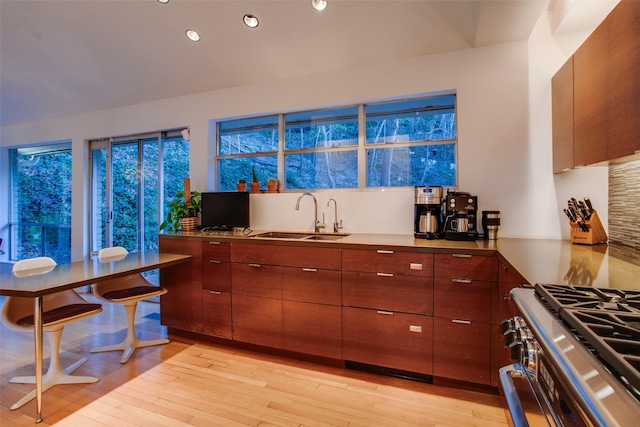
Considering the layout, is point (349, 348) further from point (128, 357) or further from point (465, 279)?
point (128, 357)

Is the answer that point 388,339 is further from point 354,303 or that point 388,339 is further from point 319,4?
point 319,4

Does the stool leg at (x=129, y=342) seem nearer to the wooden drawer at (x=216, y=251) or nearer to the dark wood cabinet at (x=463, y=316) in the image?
the wooden drawer at (x=216, y=251)

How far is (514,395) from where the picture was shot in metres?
0.88

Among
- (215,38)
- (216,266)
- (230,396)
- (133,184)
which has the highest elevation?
(215,38)

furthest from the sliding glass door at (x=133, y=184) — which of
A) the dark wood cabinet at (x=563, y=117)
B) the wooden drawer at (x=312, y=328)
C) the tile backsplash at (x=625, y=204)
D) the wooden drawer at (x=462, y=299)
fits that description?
the tile backsplash at (x=625, y=204)

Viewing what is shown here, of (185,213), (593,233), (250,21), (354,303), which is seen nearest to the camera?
(593,233)

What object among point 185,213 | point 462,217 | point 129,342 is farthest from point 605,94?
point 129,342

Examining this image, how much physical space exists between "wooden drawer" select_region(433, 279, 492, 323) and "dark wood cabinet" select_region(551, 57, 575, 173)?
3.25 ft

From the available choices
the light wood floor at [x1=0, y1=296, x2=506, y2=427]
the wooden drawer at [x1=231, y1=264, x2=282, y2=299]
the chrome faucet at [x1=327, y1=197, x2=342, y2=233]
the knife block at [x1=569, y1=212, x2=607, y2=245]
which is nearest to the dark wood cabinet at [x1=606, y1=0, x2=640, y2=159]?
the knife block at [x1=569, y1=212, x2=607, y2=245]

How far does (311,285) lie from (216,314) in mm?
969

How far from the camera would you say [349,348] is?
2.19 m

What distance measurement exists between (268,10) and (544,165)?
8.18 ft

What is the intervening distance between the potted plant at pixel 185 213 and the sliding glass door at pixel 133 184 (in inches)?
27.2

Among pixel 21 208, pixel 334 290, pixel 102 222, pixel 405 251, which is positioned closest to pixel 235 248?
pixel 334 290
